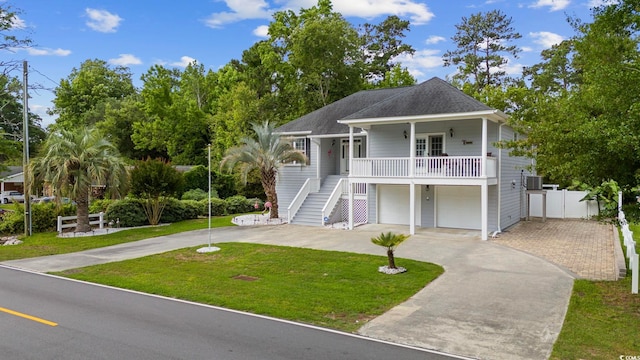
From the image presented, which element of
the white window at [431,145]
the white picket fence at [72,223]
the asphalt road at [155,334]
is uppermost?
the white window at [431,145]

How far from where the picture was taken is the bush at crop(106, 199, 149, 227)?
66.9 feet

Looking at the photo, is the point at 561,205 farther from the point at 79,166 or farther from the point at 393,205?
the point at 79,166

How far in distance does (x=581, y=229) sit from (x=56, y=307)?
1914 cm

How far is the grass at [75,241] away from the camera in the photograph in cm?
1495

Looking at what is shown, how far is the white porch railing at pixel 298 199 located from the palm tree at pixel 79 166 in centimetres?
766

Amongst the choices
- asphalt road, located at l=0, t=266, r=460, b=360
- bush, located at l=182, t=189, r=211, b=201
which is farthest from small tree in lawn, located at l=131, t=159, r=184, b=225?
asphalt road, located at l=0, t=266, r=460, b=360

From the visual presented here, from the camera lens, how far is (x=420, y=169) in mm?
17438

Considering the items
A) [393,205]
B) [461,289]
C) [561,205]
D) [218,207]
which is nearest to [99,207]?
[218,207]

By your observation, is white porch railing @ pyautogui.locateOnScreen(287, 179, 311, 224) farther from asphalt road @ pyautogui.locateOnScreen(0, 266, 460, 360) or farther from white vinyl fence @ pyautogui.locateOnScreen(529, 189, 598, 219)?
asphalt road @ pyautogui.locateOnScreen(0, 266, 460, 360)

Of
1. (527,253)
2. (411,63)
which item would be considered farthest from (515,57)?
(527,253)

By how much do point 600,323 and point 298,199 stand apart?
15.5 m

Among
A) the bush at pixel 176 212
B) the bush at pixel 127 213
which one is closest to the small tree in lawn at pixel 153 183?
the bush at pixel 127 213

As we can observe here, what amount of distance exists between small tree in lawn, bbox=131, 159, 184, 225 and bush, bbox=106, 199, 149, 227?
37cm

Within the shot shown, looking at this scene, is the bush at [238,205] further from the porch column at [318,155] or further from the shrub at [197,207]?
the porch column at [318,155]
